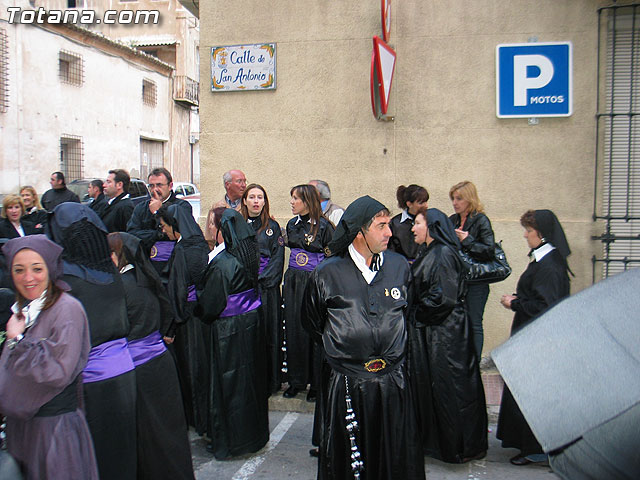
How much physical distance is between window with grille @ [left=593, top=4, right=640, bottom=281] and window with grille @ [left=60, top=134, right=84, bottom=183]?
21263 millimetres

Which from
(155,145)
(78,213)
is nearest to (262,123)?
(78,213)

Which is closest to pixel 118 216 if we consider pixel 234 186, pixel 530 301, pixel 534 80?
pixel 234 186

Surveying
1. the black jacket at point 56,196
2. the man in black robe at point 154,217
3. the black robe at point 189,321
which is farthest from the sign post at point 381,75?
the black jacket at point 56,196

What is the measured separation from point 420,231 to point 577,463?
11.4ft

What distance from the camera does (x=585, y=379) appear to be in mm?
1237

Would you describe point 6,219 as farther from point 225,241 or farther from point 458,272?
point 458,272

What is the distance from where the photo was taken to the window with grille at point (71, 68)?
76.4 feet

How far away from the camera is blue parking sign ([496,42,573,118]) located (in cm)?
712

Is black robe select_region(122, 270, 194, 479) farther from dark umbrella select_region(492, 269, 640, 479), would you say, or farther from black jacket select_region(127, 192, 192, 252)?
dark umbrella select_region(492, 269, 640, 479)

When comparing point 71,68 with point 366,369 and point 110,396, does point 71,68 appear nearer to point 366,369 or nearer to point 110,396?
point 110,396

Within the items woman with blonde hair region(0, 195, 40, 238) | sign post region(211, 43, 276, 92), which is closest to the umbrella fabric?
sign post region(211, 43, 276, 92)

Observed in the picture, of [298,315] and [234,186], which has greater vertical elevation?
[234,186]

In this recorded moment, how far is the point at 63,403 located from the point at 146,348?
775mm

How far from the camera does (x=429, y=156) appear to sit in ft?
24.6
